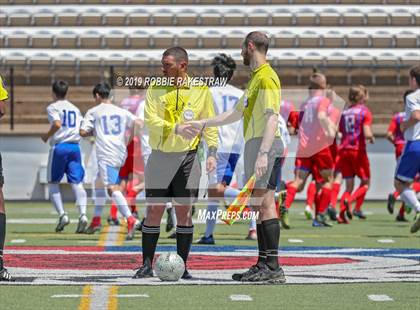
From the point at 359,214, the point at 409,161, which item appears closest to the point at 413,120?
the point at 409,161

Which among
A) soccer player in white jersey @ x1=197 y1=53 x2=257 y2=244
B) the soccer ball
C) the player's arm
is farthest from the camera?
the player's arm

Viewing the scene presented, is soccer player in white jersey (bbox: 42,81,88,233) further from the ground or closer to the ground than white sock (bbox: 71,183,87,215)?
further from the ground

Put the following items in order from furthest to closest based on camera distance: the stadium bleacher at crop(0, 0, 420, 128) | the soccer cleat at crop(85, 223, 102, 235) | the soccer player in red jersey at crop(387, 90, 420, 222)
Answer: the stadium bleacher at crop(0, 0, 420, 128) < the soccer player in red jersey at crop(387, 90, 420, 222) < the soccer cleat at crop(85, 223, 102, 235)

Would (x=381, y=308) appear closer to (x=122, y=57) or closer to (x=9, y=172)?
(x=9, y=172)

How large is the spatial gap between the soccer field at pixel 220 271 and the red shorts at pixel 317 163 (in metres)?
1.18

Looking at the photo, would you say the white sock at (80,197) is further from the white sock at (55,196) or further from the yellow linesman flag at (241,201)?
the yellow linesman flag at (241,201)

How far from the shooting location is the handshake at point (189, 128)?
858cm

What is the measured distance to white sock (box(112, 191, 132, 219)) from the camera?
42.9 feet

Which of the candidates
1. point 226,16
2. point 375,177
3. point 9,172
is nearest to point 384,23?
point 226,16

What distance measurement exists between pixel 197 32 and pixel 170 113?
20.5 metres

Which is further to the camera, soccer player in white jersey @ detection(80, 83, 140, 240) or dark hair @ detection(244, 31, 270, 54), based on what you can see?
soccer player in white jersey @ detection(80, 83, 140, 240)

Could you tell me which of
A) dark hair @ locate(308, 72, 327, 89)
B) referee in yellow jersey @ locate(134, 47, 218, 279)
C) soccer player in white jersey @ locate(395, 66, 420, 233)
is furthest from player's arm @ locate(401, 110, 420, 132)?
referee in yellow jersey @ locate(134, 47, 218, 279)

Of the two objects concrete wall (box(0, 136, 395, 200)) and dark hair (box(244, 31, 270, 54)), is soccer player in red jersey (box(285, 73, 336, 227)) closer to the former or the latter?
concrete wall (box(0, 136, 395, 200))

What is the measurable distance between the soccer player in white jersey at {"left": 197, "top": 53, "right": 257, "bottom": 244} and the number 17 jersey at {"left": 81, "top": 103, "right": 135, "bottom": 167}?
57.0 inches
